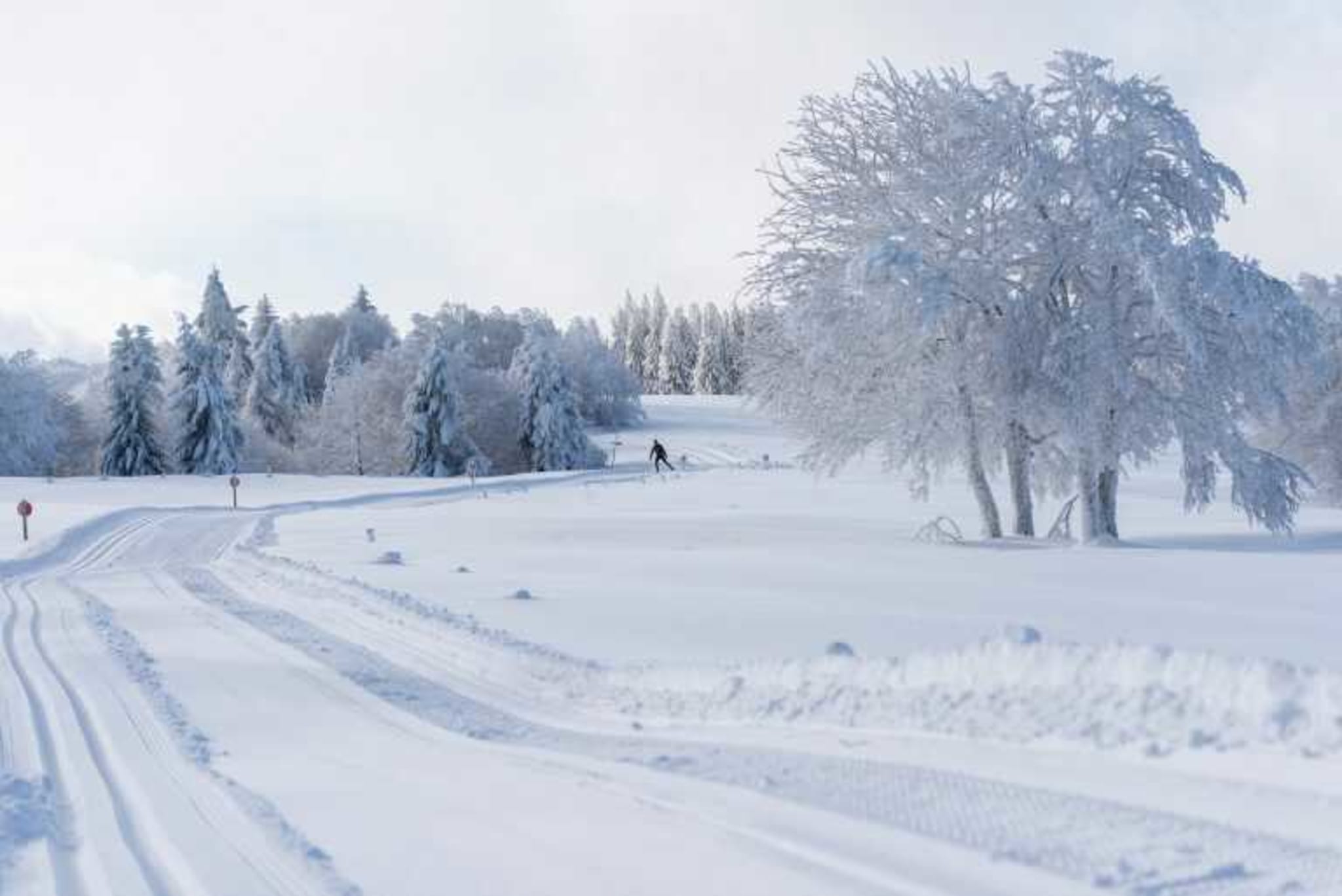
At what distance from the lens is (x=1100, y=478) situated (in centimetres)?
2367

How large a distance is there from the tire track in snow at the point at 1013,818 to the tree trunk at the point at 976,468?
15.4m

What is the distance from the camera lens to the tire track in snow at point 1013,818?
4.70 metres

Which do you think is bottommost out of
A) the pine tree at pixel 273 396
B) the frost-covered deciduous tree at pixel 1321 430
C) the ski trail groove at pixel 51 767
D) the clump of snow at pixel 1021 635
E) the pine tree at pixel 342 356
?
the ski trail groove at pixel 51 767

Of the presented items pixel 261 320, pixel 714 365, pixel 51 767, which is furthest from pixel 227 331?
pixel 51 767

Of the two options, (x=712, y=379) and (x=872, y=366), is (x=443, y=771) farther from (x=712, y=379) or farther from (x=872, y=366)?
(x=712, y=379)

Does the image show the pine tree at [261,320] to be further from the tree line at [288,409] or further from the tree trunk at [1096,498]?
the tree trunk at [1096,498]

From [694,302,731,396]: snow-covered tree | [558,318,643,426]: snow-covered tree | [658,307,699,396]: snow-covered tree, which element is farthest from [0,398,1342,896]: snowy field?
[658,307,699,396]: snow-covered tree

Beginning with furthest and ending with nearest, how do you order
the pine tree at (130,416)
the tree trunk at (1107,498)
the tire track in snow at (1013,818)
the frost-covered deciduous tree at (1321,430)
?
the pine tree at (130,416) → the frost-covered deciduous tree at (1321,430) → the tree trunk at (1107,498) → the tire track in snow at (1013,818)

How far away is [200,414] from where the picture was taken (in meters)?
67.5

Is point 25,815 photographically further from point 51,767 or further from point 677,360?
point 677,360

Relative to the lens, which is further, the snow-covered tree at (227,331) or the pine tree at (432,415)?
the snow-covered tree at (227,331)

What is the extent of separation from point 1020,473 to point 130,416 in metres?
56.9

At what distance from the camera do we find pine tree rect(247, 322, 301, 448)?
284ft

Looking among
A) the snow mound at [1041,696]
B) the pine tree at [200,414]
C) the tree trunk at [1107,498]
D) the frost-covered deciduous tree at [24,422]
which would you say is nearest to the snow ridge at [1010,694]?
the snow mound at [1041,696]
